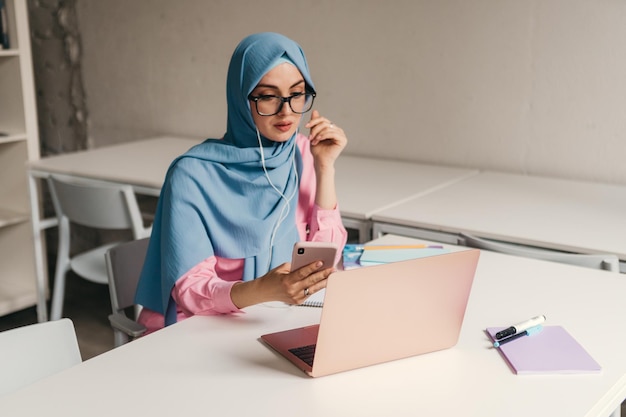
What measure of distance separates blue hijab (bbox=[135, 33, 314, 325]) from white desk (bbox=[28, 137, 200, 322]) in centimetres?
107

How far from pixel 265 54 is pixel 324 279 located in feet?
2.12

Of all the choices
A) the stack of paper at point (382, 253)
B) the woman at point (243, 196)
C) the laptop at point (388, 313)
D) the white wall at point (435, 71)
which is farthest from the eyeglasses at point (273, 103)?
the white wall at point (435, 71)

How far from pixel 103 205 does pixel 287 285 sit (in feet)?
4.87

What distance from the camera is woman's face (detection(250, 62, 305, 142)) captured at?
180 cm

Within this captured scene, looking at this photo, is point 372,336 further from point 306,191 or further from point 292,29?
point 292,29

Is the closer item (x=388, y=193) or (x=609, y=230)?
(x=609, y=230)

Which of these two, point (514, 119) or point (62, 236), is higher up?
point (514, 119)

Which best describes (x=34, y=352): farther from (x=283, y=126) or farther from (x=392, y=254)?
(x=392, y=254)

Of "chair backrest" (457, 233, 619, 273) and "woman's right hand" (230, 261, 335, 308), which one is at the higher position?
"woman's right hand" (230, 261, 335, 308)

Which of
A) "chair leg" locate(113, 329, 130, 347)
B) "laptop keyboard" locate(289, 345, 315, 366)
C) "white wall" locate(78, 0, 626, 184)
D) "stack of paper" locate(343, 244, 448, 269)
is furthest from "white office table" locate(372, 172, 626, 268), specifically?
"laptop keyboard" locate(289, 345, 315, 366)

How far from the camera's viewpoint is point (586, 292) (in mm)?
1674

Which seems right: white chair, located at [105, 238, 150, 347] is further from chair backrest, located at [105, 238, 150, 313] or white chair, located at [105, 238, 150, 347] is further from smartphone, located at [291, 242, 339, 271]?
smartphone, located at [291, 242, 339, 271]

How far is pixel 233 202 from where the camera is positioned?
1.84 meters

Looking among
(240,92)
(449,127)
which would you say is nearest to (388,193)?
(449,127)
